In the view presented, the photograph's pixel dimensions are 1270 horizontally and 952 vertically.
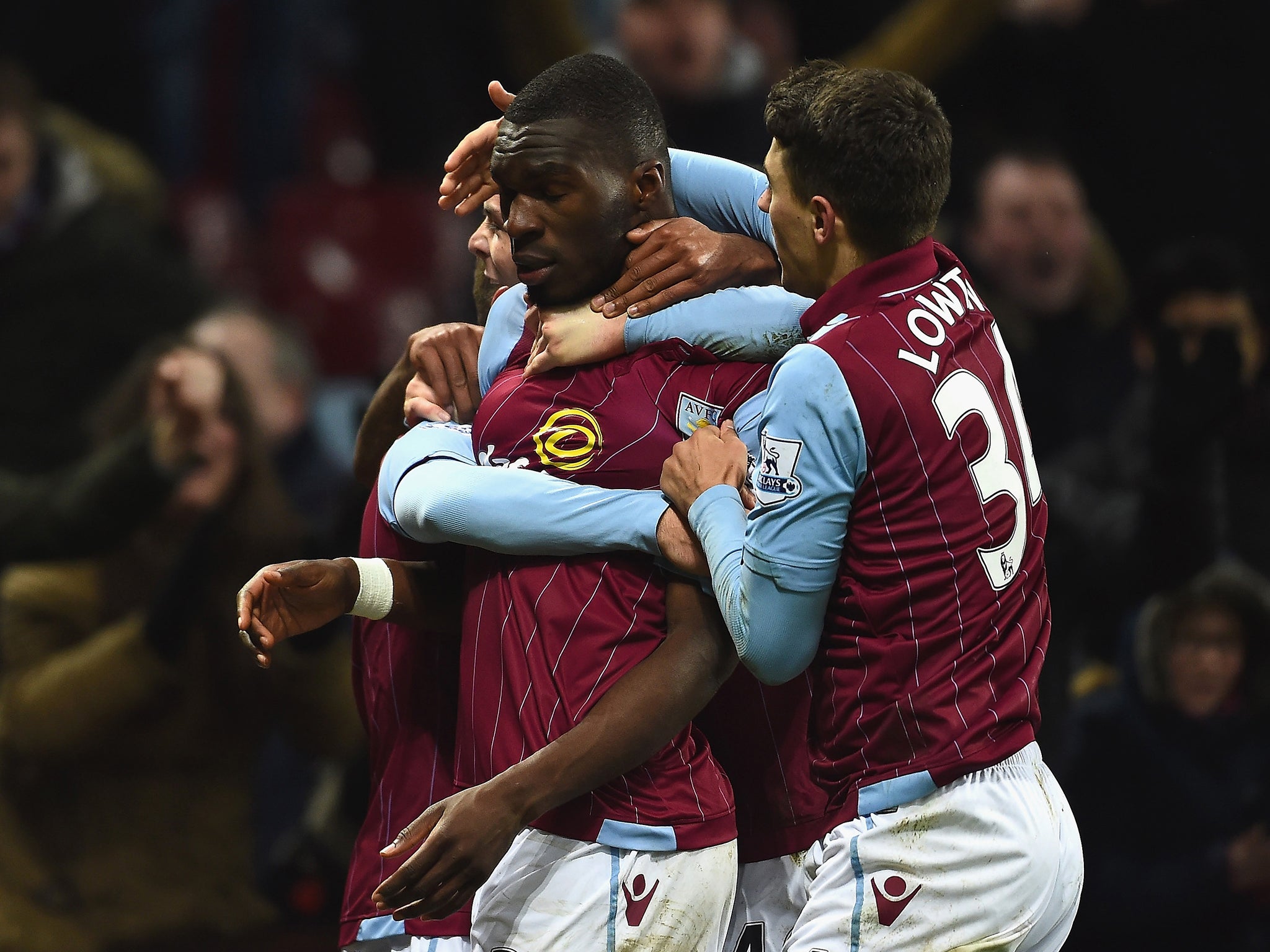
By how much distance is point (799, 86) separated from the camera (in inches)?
93.8

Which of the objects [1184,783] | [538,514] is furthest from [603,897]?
[1184,783]

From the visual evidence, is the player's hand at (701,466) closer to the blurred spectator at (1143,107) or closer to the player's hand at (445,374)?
the player's hand at (445,374)

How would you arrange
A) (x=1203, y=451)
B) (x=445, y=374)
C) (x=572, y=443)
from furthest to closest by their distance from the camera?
(x=1203, y=451) → (x=445, y=374) → (x=572, y=443)

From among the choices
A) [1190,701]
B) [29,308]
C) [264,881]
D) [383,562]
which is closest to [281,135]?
[29,308]

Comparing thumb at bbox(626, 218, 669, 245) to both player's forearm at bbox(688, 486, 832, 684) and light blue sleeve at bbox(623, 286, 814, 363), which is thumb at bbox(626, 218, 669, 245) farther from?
player's forearm at bbox(688, 486, 832, 684)

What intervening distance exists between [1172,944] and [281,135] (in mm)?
5030

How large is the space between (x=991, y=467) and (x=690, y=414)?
0.44m

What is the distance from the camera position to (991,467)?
2.32m

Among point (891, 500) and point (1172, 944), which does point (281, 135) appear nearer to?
point (1172, 944)

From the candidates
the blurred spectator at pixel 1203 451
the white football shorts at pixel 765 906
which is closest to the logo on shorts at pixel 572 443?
the white football shorts at pixel 765 906

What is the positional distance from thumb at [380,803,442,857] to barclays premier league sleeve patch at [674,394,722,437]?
25.2 inches

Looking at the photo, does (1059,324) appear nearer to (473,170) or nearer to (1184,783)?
(1184,783)

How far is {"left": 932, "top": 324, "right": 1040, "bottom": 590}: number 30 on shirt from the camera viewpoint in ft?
7.51

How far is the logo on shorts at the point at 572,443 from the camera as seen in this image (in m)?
2.41
